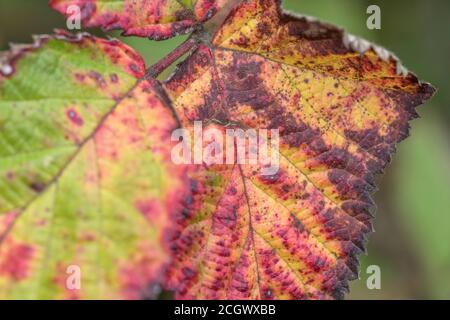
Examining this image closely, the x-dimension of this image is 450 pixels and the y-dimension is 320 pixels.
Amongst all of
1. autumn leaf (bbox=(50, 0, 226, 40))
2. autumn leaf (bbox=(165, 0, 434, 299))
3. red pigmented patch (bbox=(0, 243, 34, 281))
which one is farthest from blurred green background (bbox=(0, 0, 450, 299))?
red pigmented patch (bbox=(0, 243, 34, 281))

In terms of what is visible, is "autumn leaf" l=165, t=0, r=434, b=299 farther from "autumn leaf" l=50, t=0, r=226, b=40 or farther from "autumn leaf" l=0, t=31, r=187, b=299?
"autumn leaf" l=0, t=31, r=187, b=299

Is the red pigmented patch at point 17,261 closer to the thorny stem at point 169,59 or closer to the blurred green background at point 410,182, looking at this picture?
the thorny stem at point 169,59

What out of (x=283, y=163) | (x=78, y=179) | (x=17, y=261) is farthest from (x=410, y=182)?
(x=17, y=261)

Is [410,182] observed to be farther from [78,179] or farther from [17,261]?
[17,261]

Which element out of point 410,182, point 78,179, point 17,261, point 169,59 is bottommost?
point 17,261

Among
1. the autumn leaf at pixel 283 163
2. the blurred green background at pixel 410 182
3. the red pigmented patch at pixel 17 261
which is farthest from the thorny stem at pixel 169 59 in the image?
the blurred green background at pixel 410 182
